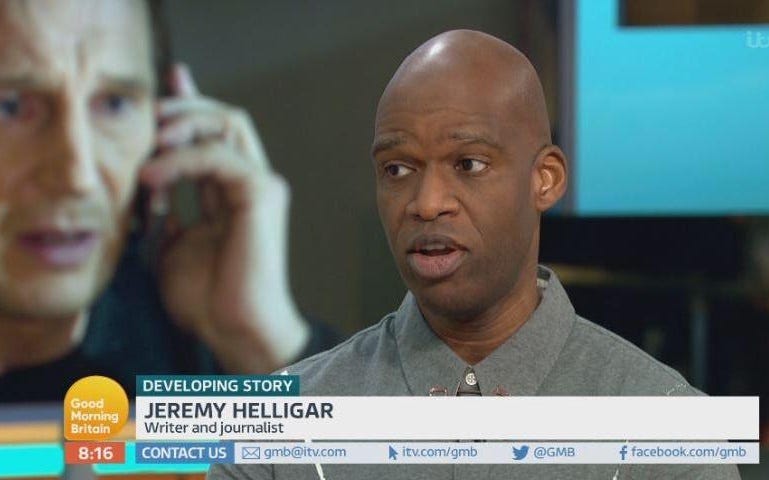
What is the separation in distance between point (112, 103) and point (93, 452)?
0.51 m

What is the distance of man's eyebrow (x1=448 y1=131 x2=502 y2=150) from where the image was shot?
104 cm

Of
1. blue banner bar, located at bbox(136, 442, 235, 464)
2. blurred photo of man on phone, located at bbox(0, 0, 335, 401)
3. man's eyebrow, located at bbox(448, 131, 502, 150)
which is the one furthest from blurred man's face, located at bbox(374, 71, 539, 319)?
blurred photo of man on phone, located at bbox(0, 0, 335, 401)

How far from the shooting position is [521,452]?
1.16 metres

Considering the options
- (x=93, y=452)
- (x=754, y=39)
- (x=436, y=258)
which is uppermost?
(x=754, y=39)

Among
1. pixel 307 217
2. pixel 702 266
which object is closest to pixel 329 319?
pixel 307 217

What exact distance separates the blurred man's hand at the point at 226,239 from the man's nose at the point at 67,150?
9 cm

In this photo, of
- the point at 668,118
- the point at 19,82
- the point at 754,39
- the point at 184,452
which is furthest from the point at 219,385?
the point at 754,39

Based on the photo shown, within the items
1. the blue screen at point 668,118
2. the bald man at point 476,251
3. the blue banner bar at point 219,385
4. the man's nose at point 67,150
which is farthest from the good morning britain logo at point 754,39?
the man's nose at point 67,150

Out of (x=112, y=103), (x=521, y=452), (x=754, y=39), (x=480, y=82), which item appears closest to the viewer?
(x=480, y=82)

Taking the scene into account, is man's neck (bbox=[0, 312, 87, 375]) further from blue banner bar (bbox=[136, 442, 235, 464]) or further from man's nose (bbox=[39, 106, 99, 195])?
blue banner bar (bbox=[136, 442, 235, 464])

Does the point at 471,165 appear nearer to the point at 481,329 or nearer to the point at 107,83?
the point at 481,329

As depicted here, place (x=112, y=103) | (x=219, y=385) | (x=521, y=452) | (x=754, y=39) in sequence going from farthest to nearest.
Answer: (x=112, y=103)
(x=754, y=39)
(x=219, y=385)
(x=521, y=452)

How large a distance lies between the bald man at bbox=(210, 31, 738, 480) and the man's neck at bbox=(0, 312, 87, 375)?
22.7 inches

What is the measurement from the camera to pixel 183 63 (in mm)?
1588
